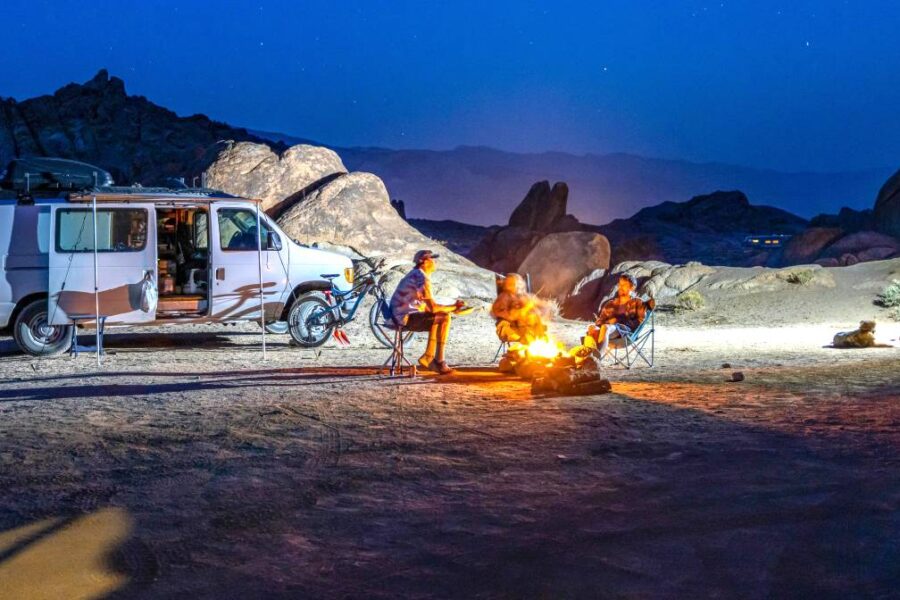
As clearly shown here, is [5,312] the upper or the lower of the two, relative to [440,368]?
upper

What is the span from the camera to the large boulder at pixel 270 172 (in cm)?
2453

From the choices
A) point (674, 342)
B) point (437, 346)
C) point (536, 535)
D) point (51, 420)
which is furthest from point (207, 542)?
point (674, 342)

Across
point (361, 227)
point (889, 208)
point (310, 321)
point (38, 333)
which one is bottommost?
point (38, 333)

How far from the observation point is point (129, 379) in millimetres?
10688

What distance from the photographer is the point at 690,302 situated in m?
20.9

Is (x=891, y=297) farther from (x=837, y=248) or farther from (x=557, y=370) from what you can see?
(x=837, y=248)

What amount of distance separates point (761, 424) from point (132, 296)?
9073mm

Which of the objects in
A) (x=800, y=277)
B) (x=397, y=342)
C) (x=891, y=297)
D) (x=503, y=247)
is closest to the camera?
(x=397, y=342)

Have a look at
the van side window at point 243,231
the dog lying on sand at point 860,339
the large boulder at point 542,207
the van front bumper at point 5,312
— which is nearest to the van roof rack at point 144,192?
the van side window at point 243,231

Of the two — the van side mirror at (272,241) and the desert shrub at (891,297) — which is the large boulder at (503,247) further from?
the van side mirror at (272,241)

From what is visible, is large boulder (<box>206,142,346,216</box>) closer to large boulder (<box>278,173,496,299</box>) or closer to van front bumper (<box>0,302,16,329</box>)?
large boulder (<box>278,173,496,299</box>)

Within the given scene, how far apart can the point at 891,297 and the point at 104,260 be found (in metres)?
15.0

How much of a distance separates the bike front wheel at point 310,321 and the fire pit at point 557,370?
4542 mm

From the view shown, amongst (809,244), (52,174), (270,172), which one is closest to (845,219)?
(809,244)
